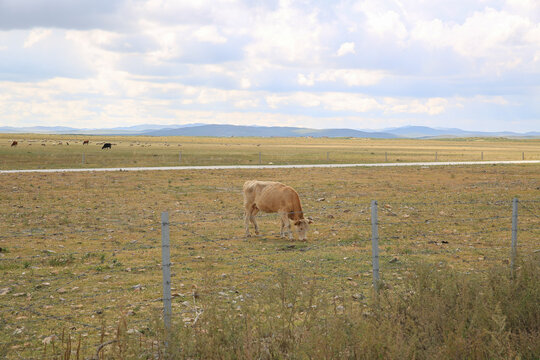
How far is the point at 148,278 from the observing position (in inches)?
514

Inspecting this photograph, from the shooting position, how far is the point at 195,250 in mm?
16516

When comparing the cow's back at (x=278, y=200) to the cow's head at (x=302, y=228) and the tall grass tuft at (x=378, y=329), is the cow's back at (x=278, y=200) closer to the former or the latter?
the cow's head at (x=302, y=228)

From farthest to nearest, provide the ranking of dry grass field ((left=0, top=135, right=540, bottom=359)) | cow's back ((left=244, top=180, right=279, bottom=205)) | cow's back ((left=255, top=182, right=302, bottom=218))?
cow's back ((left=244, top=180, right=279, bottom=205)) → cow's back ((left=255, top=182, right=302, bottom=218)) → dry grass field ((left=0, top=135, right=540, bottom=359))

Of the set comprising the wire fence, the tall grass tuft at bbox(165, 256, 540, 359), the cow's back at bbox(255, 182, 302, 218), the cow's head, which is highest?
the cow's back at bbox(255, 182, 302, 218)

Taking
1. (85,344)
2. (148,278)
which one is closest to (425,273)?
Result: (85,344)

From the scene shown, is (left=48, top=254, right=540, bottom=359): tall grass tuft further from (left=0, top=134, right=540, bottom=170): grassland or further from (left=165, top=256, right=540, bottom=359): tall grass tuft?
(left=0, top=134, right=540, bottom=170): grassland

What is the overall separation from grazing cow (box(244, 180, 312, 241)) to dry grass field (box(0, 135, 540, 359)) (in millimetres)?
658

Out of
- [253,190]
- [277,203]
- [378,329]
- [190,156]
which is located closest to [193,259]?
[277,203]

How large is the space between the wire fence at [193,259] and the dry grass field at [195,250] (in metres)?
0.05

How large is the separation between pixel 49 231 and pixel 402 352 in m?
16.1

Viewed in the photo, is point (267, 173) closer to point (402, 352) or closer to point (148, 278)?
point (148, 278)

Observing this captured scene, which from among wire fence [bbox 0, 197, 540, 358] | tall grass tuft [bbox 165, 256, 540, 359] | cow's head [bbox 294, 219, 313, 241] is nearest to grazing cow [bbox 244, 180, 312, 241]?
cow's head [bbox 294, 219, 313, 241]

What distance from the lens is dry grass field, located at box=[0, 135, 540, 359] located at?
914cm

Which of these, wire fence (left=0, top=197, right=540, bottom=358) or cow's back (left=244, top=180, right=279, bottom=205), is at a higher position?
cow's back (left=244, top=180, right=279, bottom=205)
